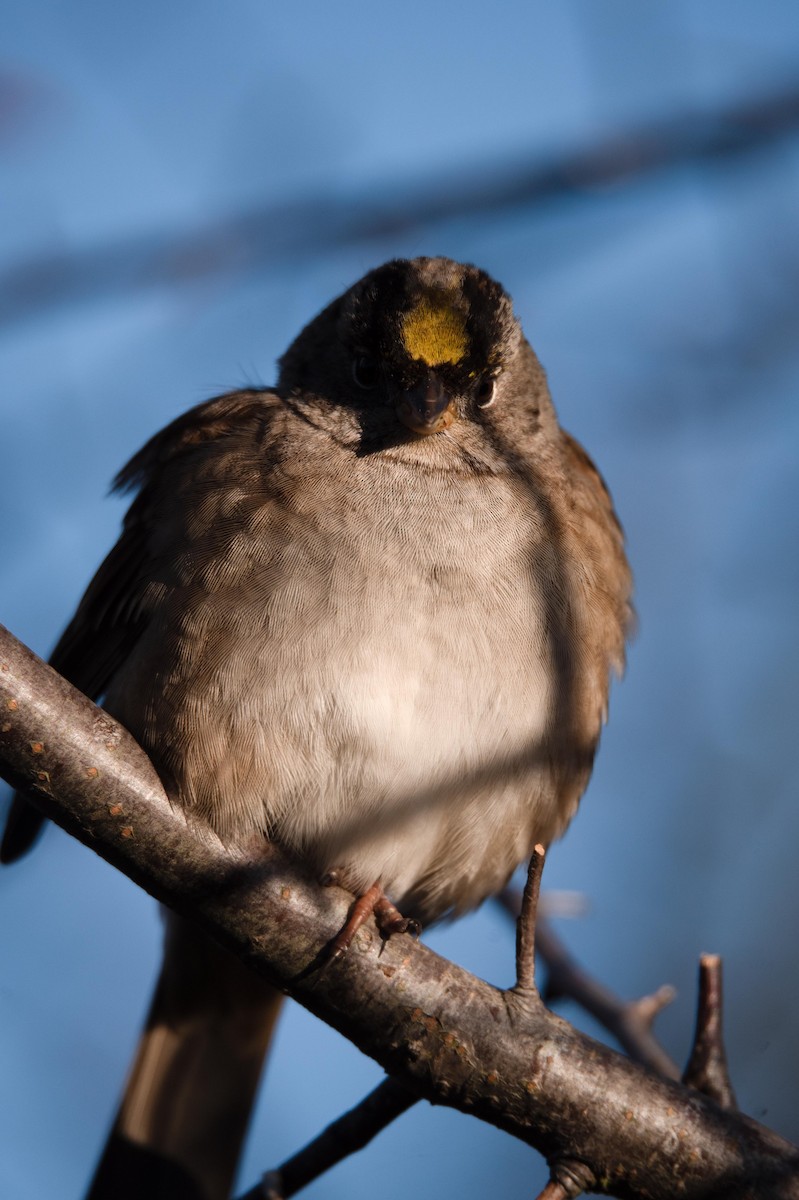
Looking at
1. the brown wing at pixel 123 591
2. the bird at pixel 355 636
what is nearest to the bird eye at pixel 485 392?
the bird at pixel 355 636

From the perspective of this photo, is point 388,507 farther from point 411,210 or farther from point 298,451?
point 411,210

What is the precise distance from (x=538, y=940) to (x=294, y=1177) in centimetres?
115

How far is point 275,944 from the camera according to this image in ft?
9.27

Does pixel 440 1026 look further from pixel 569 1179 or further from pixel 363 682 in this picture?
pixel 363 682

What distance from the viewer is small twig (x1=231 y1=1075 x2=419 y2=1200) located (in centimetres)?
308

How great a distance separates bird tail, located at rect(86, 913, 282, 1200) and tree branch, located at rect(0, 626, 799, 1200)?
120 centimetres

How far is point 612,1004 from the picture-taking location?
12.3 feet

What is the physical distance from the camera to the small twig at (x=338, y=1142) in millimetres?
3082

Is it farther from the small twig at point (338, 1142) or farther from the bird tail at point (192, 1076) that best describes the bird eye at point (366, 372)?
the small twig at point (338, 1142)

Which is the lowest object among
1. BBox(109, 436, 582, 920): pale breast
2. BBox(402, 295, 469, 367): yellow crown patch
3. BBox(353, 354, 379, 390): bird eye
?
BBox(109, 436, 582, 920): pale breast

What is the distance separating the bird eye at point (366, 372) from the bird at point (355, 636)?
0.01 meters

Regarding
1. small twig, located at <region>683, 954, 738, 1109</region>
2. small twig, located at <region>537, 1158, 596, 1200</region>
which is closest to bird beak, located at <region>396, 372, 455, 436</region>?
small twig, located at <region>683, 954, 738, 1109</region>

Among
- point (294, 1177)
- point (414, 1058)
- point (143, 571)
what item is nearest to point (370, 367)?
point (143, 571)

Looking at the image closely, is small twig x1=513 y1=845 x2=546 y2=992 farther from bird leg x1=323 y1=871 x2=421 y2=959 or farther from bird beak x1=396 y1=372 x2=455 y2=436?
bird beak x1=396 y1=372 x2=455 y2=436
